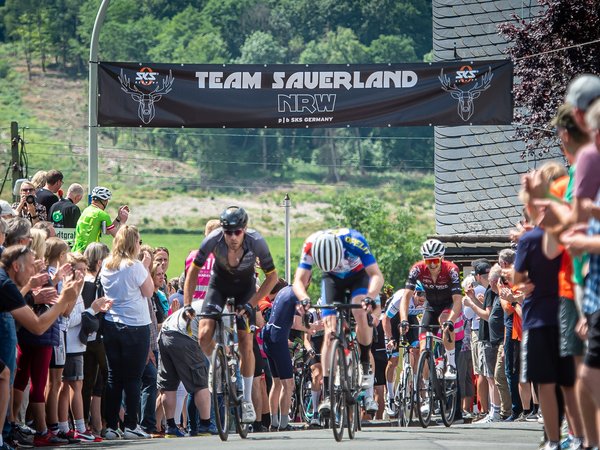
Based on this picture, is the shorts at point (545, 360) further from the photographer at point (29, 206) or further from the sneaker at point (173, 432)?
the photographer at point (29, 206)

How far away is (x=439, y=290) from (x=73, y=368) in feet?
15.3

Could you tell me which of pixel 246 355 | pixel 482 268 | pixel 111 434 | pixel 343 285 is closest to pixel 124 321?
pixel 111 434

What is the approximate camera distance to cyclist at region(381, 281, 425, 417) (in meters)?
19.0

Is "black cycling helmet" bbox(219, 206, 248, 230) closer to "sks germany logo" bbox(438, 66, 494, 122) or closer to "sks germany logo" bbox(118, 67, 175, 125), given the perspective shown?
"sks germany logo" bbox(118, 67, 175, 125)

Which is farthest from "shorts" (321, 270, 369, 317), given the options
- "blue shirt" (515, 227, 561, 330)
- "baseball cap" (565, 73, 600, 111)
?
"baseball cap" (565, 73, 600, 111)

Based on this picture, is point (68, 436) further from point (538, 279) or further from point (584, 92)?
point (584, 92)

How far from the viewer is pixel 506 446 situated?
12312mm

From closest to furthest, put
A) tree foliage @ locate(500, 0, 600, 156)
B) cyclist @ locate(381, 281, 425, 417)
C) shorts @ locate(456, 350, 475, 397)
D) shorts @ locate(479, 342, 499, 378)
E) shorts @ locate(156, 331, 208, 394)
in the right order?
1. shorts @ locate(156, 331, 208, 394)
2. cyclist @ locate(381, 281, 425, 417)
3. shorts @ locate(479, 342, 499, 378)
4. shorts @ locate(456, 350, 475, 397)
5. tree foliage @ locate(500, 0, 600, 156)

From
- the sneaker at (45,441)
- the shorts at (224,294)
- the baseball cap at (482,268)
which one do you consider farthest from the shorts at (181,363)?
the baseball cap at (482,268)

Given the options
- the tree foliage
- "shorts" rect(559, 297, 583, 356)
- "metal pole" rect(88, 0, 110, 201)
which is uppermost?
the tree foliage

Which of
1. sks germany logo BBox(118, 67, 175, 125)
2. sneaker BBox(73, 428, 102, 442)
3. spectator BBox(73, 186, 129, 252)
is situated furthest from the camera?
sks germany logo BBox(118, 67, 175, 125)

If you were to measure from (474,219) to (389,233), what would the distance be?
93805 mm

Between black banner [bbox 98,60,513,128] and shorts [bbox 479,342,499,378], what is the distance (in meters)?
4.09

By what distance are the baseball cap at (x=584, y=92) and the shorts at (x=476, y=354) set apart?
11281mm
